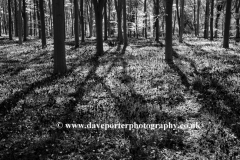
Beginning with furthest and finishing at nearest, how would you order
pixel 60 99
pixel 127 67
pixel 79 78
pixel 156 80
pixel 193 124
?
pixel 127 67 < pixel 79 78 < pixel 156 80 < pixel 60 99 < pixel 193 124

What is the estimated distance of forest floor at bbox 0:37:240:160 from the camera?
237 inches

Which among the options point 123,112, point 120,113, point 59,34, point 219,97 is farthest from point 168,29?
point 120,113

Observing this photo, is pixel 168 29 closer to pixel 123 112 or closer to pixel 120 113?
pixel 123 112

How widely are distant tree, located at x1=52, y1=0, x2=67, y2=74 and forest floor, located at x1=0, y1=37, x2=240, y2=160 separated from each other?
24.5 inches

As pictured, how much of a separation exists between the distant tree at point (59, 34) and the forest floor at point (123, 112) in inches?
24.5

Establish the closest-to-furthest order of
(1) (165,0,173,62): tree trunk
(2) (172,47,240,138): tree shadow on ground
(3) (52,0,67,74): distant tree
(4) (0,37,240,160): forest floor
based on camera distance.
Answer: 1. (4) (0,37,240,160): forest floor
2. (2) (172,47,240,138): tree shadow on ground
3. (3) (52,0,67,74): distant tree
4. (1) (165,0,173,62): tree trunk

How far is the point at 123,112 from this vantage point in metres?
8.23

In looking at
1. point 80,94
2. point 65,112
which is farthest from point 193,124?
point 80,94

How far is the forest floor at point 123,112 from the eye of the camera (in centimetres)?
602

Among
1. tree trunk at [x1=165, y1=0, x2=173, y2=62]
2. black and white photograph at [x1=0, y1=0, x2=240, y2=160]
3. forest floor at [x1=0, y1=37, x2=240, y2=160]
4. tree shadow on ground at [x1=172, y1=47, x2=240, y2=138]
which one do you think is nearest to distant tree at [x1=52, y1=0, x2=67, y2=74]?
black and white photograph at [x1=0, y1=0, x2=240, y2=160]

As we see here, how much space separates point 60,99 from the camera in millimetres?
9664

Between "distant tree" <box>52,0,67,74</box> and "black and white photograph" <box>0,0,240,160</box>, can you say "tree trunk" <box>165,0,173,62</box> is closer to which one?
"black and white photograph" <box>0,0,240,160</box>

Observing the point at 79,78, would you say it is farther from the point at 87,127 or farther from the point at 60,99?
the point at 87,127

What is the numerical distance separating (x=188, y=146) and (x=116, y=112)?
2828mm
